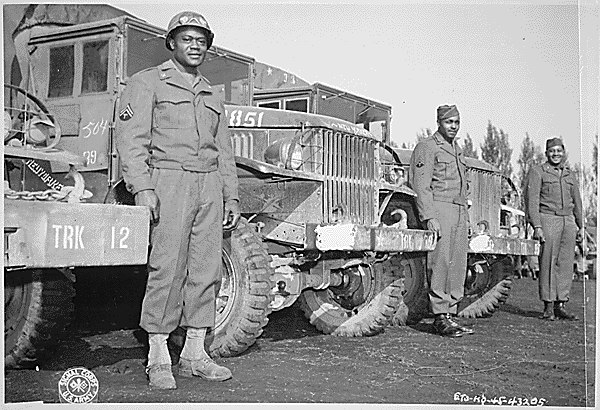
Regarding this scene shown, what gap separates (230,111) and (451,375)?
1771mm

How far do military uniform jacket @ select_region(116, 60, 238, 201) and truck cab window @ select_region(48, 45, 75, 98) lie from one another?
829 millimetres

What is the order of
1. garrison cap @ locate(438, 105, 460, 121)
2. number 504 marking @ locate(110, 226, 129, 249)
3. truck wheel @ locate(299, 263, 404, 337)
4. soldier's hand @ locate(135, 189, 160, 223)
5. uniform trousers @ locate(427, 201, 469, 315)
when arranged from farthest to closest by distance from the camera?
truck wheel @ locate(299, 263, 404, 337)
uniform trousers @ locate(427, 201, 469, 315)
garrison cap @ locate(438, 105, 460, 121)
soldier's hand @ locate(135, 189, 160, 223)
number 504 marking @ locate(110, 226, 129, 249)

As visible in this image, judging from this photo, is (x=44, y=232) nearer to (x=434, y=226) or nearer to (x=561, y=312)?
(x=434, y=226)

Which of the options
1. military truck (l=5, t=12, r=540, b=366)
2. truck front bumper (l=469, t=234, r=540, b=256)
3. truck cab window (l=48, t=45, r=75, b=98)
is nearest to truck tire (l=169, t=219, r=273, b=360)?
military truck (l=5, t=12, r=540, b=366)

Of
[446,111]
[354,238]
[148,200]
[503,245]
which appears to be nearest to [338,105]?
[446,111]

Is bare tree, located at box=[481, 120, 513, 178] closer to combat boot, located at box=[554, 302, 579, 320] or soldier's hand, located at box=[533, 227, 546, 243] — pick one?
soldier's hand, located at box=[533, 227, 546, 243]

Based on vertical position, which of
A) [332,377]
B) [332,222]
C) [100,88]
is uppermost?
[100,88]

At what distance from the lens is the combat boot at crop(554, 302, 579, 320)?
4098 millimetres

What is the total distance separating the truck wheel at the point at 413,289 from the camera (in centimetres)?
448

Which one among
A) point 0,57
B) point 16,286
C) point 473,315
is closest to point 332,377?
point 473,315

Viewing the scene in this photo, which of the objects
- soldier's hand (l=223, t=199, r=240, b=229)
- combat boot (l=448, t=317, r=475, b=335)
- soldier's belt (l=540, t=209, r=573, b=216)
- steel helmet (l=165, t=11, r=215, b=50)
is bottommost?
combat boot (l=448, t=317, r=475, b=335)

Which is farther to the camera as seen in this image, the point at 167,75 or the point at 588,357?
the point at 588,357

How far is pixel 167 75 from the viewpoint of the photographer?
3588 millimetres

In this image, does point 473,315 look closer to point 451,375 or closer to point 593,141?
point 451,375
